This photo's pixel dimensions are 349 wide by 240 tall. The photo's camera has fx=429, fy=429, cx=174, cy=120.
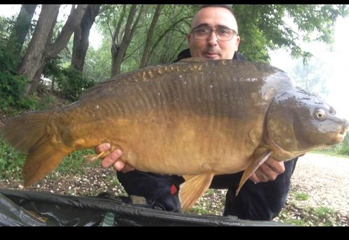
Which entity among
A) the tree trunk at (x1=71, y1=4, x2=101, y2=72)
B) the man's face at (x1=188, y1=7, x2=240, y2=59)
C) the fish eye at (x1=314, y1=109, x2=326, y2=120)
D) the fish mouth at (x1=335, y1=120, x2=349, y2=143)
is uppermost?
the tree trunk at (x1=71, y1=4, x2=101, y2=72)

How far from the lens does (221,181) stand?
2201 mm

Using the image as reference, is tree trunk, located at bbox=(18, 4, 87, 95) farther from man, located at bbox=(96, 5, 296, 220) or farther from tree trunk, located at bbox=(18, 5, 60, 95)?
man, located at bbox=(96, 5, 296, 220)

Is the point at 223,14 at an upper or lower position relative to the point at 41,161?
upper

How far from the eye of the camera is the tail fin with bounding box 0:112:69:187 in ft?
4.80

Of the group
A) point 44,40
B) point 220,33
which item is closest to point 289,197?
point 44,40

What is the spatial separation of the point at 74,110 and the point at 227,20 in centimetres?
89

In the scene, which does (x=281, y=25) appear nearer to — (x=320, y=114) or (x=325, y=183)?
(x=325, y=183)

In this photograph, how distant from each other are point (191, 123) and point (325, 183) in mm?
6286

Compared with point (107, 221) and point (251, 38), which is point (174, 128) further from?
point (251, 38)

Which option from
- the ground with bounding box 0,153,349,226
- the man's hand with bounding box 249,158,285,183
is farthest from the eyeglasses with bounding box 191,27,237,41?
the ground with bounding box 0,153,349,226

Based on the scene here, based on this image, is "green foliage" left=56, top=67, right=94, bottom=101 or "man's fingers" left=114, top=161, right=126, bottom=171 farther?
"green foliage" left=56, top=67, right=94, bottom=101

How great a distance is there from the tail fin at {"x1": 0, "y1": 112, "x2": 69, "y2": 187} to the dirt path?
160 inches

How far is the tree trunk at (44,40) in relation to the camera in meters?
5.50

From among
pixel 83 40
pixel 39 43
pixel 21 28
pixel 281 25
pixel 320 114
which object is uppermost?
pixel 281 25
